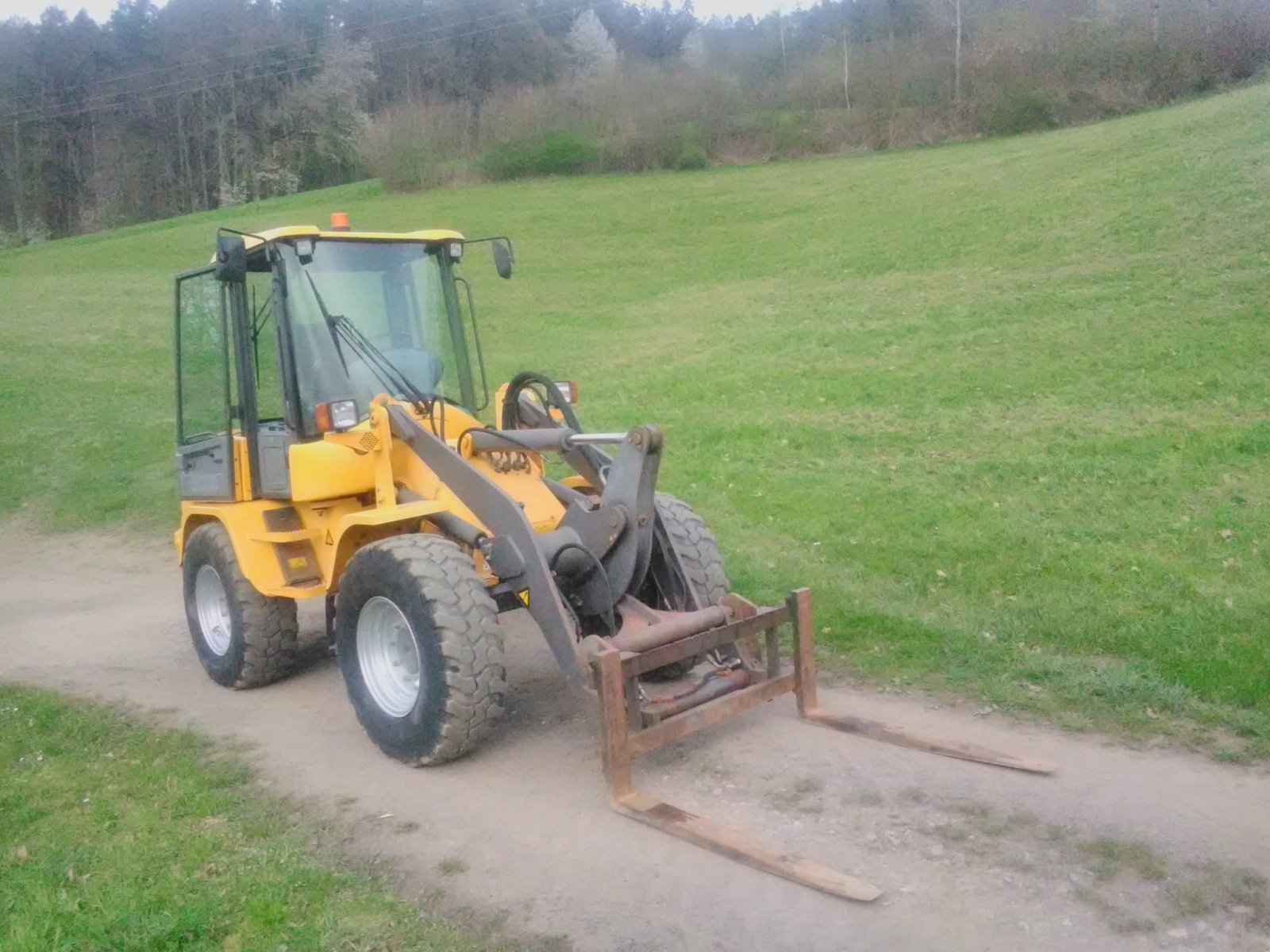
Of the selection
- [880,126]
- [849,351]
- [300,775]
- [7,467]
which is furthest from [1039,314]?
[880,126]

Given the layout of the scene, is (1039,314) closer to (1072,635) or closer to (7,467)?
(1072,635)

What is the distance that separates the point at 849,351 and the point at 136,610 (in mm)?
10298

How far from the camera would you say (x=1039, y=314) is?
53.0 ft

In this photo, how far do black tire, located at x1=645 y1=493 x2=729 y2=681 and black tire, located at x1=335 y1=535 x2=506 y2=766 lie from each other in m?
1.16

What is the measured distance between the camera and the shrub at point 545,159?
46531 mm

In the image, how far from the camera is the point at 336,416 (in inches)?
247

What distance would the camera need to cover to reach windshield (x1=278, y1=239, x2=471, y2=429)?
6.64 meters

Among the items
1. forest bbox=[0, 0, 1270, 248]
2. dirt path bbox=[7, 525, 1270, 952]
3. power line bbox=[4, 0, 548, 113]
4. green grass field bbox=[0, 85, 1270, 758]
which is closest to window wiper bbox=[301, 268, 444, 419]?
dirt path bbox=[7, 525, 1270, 952]

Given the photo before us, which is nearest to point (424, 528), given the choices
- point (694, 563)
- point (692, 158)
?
point (694, 563)

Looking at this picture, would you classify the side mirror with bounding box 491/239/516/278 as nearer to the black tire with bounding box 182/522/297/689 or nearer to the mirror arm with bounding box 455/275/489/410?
the mirror arm with bounding box 455/275/489/410

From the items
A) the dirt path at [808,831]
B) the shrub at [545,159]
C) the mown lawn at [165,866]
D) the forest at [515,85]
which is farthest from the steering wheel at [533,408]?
the shrub at [545,159]

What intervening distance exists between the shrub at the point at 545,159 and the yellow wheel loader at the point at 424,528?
133 ft

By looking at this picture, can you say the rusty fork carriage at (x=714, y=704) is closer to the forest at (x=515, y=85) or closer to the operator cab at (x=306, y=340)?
the operator cab at (x=306, y=340)

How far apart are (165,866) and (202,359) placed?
3682mm
